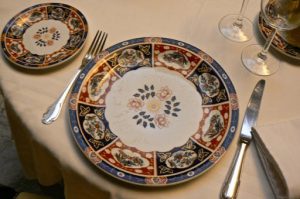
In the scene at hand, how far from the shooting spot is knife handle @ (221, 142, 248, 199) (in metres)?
0.55

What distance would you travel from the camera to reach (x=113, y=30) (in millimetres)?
763

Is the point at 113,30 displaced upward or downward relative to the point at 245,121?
upward

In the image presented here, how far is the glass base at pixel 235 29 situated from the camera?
0.76m

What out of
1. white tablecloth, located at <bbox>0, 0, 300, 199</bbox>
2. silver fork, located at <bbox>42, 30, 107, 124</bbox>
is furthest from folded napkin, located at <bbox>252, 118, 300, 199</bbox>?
silver fork, located at <bbox>42, 30, 107, 124</bbox>

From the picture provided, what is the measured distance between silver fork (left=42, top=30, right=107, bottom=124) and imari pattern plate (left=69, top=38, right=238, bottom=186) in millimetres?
18

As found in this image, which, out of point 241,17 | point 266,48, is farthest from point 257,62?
point 241,17

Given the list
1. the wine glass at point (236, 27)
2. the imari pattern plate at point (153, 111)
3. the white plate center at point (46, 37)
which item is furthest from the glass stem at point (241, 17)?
the white plate center at point (46, 37)

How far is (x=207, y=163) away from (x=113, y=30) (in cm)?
36

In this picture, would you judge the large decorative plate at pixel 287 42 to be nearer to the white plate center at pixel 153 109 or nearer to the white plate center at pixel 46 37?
the white plate center at pixel 153 109

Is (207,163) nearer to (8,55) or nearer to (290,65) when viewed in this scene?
(290,65)

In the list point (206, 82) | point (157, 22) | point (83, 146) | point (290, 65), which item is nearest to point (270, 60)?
point (290, 65)

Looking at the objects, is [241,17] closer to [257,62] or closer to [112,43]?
[257,62]

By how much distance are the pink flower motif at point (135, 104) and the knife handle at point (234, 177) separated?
19cm

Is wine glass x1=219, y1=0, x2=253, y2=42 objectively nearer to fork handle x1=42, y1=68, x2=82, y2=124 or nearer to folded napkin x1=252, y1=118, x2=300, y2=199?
folded napkin x1=252, y1=118, x2=300, y2=199
